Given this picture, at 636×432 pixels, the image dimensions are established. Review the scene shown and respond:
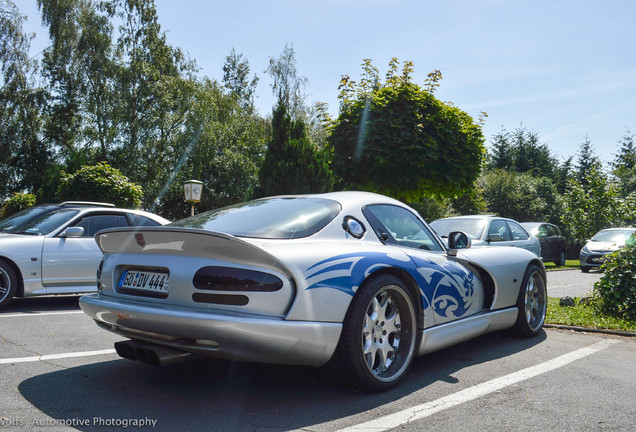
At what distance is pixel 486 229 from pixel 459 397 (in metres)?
7.82

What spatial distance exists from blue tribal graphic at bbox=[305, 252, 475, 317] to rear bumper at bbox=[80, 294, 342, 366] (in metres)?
0.28

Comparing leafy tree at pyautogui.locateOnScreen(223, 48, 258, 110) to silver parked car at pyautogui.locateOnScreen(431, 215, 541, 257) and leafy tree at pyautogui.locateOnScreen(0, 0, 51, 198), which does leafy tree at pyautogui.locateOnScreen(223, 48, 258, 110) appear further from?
silver parked car at pyautogui.locateOnScreen(431, 215, 541, 257)

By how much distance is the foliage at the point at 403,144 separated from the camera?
1502 centimetres

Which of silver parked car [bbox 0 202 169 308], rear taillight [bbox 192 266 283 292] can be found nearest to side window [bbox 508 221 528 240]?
silver parked car [bbox 0 202 169 308]

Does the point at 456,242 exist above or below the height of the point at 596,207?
below

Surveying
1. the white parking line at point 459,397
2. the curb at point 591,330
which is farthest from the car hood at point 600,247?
the white parking line at point 459,397

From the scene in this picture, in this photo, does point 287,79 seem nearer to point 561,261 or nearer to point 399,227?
point 561,261

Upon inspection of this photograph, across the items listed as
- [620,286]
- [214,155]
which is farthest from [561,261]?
[214,155]

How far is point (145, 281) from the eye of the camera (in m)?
3.54

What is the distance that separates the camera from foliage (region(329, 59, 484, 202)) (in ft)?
49.3

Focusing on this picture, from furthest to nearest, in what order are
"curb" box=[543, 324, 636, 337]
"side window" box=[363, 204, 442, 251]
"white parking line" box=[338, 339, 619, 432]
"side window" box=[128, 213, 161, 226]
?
"side window" box=[128, 213, 161, 226], "curb" box=[543, 324, 636, 337], "side window" box=[363, 204, 442, 251], "white parking line" box=[338, 339, 619, 432]

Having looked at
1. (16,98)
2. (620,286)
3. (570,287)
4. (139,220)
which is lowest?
(570,287)

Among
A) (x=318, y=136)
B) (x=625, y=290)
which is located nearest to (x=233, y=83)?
(x=318, y=136)

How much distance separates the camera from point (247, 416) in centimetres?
308
